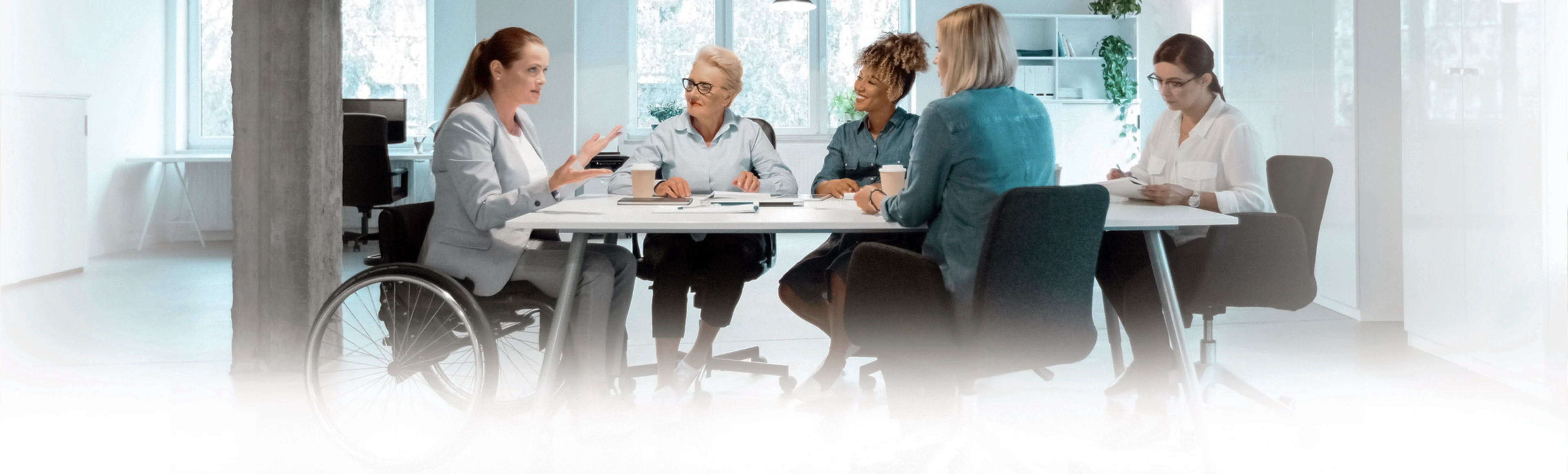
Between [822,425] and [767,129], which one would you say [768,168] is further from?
[822,425]

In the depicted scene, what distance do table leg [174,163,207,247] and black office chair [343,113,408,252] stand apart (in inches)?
62.1

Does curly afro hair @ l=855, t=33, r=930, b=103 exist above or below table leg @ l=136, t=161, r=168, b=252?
above

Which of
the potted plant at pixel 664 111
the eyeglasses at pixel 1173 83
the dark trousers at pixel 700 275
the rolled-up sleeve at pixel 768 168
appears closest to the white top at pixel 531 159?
the dark trousers at pixel 700 275

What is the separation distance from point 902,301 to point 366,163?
536 centimetres

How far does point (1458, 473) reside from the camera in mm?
2352

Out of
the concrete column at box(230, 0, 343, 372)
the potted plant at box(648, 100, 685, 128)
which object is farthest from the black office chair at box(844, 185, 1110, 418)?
the potted plant at box(648, 100, 685, 128)

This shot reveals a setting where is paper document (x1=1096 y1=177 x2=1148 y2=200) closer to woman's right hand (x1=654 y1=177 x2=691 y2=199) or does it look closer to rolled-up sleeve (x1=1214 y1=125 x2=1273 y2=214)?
rolled-up sleeve (x1=1214 y1=125 x2=1273 y2=214)

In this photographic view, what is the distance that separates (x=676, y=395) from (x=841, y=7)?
21.0 feet

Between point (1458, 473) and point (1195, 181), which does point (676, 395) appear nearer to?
point (1195, 181)

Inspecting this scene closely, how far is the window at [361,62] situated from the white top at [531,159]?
19.4 ft

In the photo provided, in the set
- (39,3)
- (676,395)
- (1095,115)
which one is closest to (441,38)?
(39,3)

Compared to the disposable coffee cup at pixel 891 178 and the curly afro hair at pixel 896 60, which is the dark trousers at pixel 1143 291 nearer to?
the disposable coffee cup at pixel 891 178

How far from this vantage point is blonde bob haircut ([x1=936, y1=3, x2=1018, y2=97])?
7.18 feet

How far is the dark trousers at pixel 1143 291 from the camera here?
106 inches
